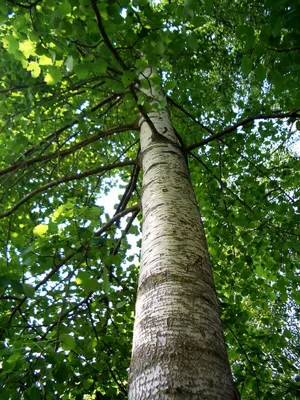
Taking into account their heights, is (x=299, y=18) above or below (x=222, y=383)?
above

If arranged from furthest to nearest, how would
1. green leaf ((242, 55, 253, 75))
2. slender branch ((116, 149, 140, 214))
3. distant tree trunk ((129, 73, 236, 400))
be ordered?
1. slender branch ((116, 149, 140, 214))
2. green leaf ((242, 55, 253, 75))
3. distant tree trunk ((129, 73, 236, 400))

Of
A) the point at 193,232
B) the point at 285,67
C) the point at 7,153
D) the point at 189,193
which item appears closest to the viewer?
the point at 193,232

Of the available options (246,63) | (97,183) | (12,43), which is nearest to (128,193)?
(97,183)

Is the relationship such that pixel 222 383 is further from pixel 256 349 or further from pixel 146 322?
pixel 256 349

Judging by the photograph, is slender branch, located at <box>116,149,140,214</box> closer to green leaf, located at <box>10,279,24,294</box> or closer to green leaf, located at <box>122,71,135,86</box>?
green leaf, located at <box>122,71,135,86</box>

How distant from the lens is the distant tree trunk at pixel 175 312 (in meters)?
0.91

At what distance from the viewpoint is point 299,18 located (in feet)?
4.86

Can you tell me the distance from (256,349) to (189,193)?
6.13 feet

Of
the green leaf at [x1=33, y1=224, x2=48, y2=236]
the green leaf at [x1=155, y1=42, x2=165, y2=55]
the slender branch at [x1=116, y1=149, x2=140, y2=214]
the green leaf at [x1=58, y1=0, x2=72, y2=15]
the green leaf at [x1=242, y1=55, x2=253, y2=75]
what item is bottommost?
the green leaf at [x1=33, y1=224, x2=48, y2=236]

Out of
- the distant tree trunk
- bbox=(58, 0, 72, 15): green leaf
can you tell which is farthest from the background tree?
the distant tree trunk

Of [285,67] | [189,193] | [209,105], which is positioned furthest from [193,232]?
[209,105]

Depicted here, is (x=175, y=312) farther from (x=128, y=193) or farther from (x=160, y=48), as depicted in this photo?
(x=128, y=193)

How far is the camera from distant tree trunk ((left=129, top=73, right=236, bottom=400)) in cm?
91

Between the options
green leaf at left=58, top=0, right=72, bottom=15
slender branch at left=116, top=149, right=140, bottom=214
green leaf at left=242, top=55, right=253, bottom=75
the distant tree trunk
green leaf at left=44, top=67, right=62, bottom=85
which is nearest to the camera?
the distant tree trunk
